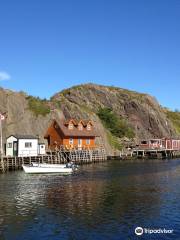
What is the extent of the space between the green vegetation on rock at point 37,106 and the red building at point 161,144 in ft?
134

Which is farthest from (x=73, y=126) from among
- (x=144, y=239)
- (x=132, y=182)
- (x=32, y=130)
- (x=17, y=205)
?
(x=144, y=239)

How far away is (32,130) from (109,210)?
70501mm

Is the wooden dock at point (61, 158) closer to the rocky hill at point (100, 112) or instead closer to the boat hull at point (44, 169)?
the boat hull at point (44, 169)

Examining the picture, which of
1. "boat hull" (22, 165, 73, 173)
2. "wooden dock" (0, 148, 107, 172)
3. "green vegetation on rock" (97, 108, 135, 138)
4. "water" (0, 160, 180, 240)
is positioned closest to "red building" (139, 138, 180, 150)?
"green vegetation on rock" (97, 108, 135, 138)

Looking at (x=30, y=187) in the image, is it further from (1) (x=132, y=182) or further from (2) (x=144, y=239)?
(2) (x=144, y=239)

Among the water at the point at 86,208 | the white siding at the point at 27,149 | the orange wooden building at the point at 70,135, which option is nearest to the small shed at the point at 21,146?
the white siding at the point at 27,149

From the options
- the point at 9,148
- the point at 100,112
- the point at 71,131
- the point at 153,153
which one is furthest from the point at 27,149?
the point at 100,112

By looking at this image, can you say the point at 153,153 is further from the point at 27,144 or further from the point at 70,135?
the point at 27,144

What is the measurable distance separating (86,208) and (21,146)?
156 feet

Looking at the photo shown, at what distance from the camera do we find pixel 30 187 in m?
52.0

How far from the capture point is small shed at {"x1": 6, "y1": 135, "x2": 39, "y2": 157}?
8250cm

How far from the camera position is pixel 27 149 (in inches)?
3282

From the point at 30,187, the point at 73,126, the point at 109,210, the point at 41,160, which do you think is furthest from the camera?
the point at 73,126

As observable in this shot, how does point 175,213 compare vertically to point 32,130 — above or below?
below
